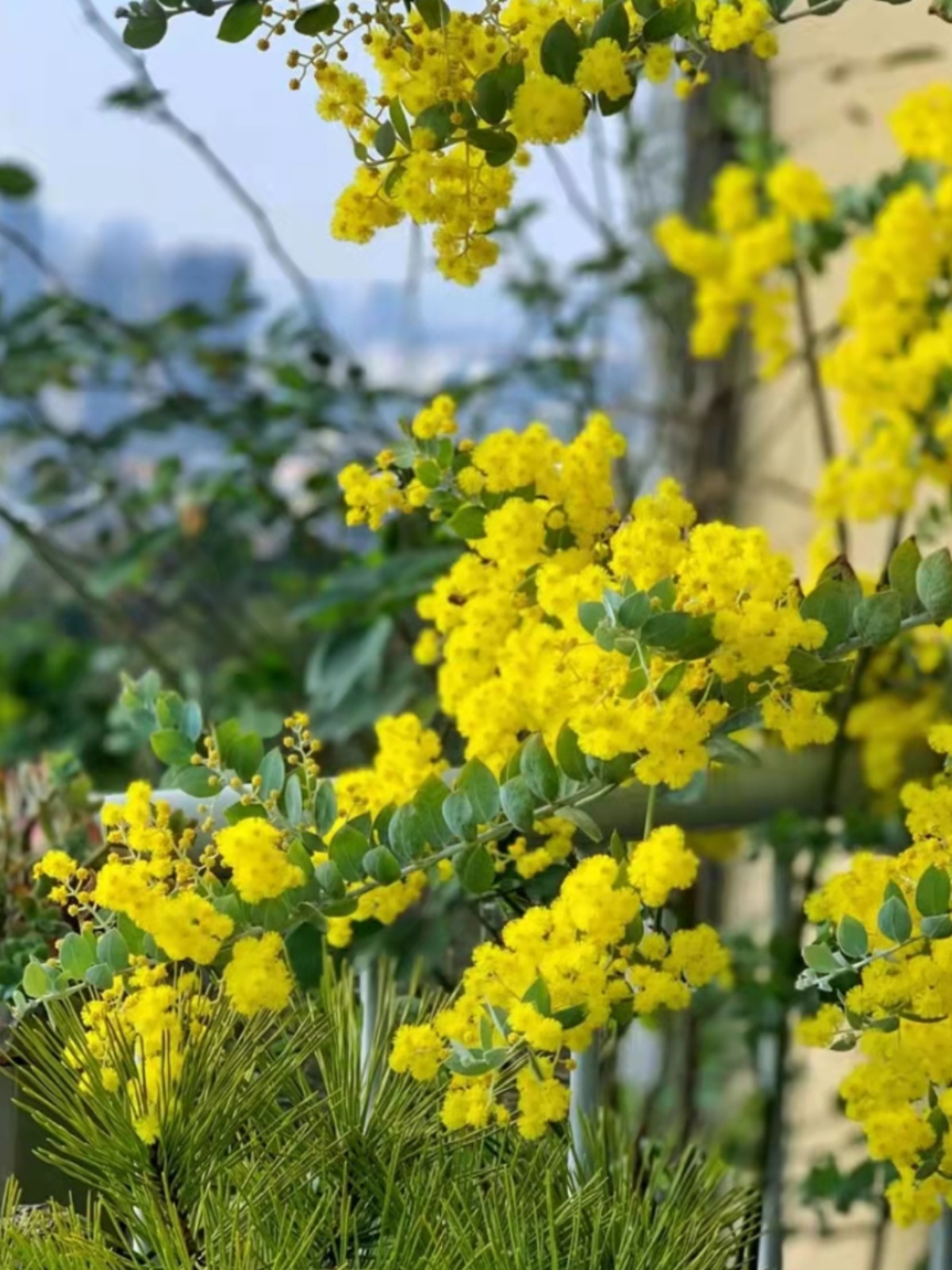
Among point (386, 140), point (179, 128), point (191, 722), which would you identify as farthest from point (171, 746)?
point (179, 128)

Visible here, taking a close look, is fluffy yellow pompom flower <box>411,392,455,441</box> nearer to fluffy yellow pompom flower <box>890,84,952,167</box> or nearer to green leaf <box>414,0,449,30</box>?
green leaf <box>414,0,449,30</box>

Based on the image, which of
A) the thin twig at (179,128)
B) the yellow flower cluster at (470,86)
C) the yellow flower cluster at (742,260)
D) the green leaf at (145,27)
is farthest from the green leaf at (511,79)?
the yellow flower cluster at (742,260)

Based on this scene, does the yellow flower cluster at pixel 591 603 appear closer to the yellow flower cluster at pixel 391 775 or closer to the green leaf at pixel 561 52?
the yellow flower cluster at pixel 391 775

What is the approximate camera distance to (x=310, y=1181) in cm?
53

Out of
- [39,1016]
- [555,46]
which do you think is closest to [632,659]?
[555,46]

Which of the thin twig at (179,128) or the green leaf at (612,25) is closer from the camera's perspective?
the green leaf at (612,25)

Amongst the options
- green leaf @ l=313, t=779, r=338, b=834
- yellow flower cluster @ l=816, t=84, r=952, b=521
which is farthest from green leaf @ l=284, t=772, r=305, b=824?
yellow flower cluster @ l=816, t=84, r=952, b=521

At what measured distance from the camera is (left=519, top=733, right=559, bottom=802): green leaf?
1.71 ft

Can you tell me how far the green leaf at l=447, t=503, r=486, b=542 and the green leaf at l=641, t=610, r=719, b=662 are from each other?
11 centimetres

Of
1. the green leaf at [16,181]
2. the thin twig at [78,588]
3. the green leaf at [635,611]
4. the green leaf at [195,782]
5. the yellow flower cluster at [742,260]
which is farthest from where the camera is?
the green leaf at [16,181]

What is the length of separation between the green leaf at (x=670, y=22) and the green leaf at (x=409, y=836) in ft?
0.86

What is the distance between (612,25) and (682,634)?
19cm

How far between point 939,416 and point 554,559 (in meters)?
0.63

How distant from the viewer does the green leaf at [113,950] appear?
50 cm
